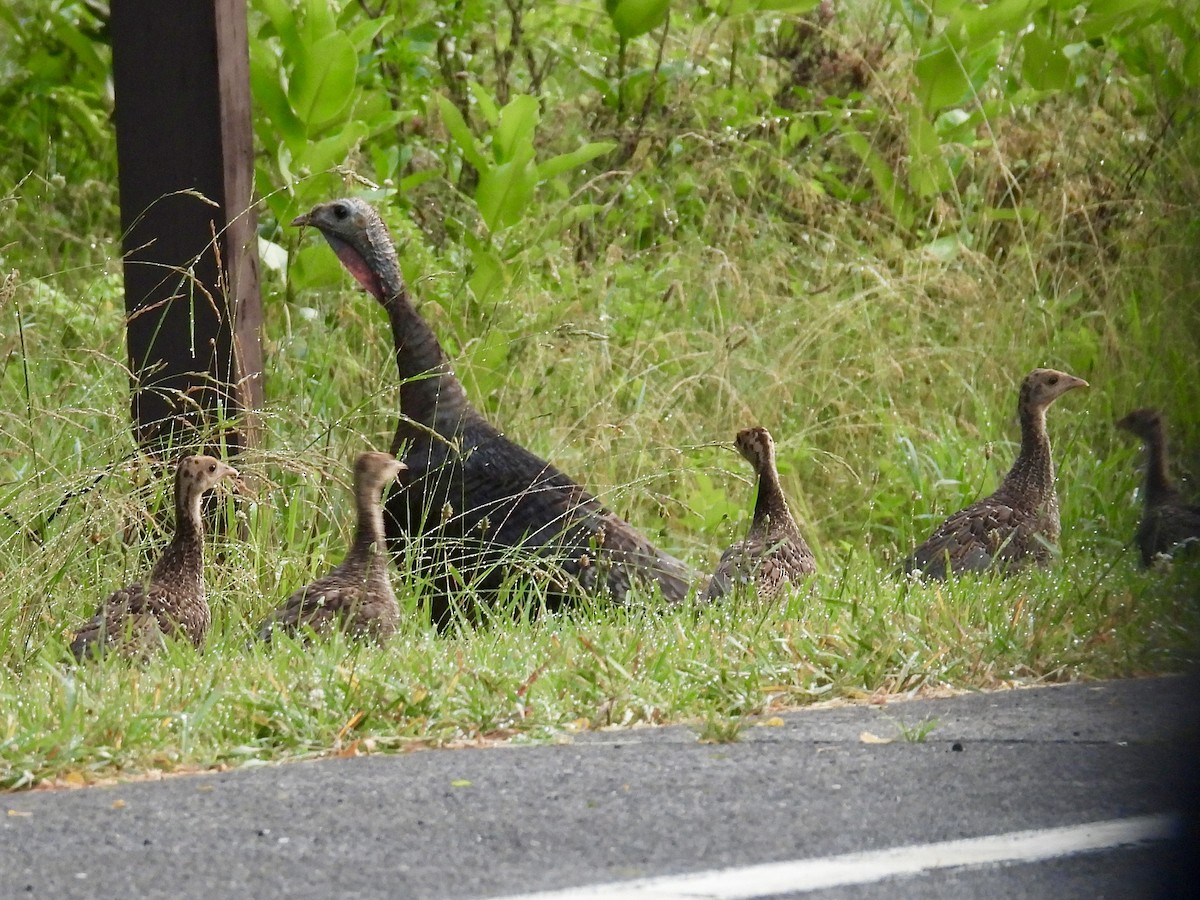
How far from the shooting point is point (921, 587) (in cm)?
604

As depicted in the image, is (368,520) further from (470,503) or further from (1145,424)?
(1145,424)

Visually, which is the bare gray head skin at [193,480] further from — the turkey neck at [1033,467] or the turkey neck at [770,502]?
the turkey neck at [1033,467]

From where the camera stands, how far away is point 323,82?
25.2 feet

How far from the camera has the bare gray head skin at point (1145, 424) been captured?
25.2 feet

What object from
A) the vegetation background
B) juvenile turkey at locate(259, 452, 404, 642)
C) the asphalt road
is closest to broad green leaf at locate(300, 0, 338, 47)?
the vegetation background

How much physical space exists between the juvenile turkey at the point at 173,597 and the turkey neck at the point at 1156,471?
3626 millimetres

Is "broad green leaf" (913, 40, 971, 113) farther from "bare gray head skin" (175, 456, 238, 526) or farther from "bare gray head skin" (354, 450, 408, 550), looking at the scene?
"bare gray head skin" (175, 456, 238, 526)

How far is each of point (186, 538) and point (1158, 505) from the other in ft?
12.3

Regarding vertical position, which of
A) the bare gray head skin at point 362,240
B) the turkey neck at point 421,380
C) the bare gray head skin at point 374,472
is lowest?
the bare gray head skin at point 374,472

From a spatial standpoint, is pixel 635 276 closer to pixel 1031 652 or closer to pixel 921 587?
pixel 921 587

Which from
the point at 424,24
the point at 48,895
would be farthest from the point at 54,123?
the point at 48,895

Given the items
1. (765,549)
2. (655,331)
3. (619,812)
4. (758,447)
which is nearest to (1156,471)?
(758,447)

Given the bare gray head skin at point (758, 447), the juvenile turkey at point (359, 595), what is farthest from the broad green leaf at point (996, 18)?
the juvenile turkey at point (359, 595)

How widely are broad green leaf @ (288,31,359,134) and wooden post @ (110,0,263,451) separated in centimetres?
64
